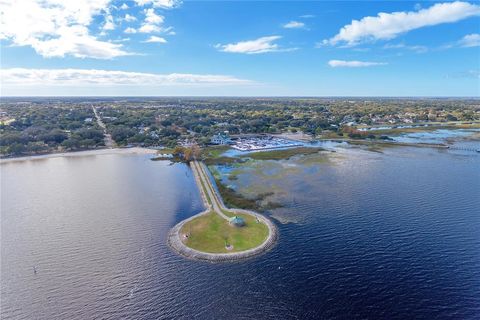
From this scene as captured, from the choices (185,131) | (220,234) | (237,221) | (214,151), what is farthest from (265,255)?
(185,131)

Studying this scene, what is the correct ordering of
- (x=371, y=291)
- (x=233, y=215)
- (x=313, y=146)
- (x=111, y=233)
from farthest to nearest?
(x=313, y=146) < (x=233, y=215) < (x=111, y=233) < (x=371, y=291)

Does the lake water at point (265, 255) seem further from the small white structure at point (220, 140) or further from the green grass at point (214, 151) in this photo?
the small white structure at point (220, 140)

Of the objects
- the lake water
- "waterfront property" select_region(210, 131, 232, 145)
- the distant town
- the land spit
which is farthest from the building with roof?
"waterfront property" select_region(210, 131, 232, 145)

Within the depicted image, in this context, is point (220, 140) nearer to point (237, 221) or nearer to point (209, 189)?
point (209, 189)

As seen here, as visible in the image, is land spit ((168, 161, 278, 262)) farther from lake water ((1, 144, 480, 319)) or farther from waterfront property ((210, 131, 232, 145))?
waterfront property ((210, 131, 232, 145))

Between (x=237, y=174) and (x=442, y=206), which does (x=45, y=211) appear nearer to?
(x=237, y=174)

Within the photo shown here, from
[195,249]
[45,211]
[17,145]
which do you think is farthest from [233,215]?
[17,145]
